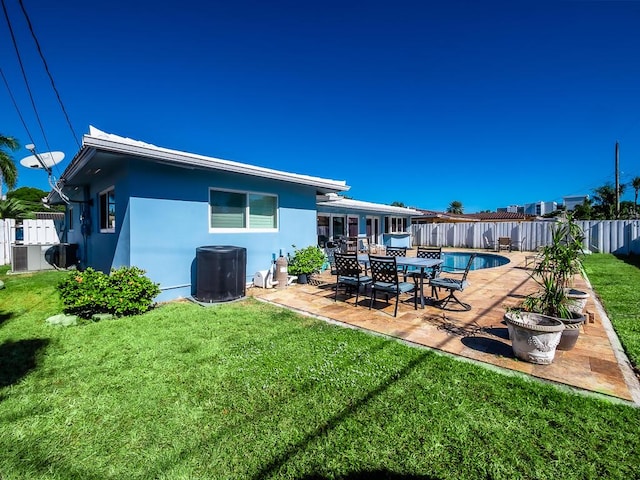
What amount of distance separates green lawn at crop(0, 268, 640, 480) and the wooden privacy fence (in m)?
11.9

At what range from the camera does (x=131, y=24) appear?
8203mm

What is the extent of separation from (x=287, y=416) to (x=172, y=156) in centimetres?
572

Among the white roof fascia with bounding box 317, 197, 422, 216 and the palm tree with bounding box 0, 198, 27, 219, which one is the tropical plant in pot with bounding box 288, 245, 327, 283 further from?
the palm tree with bounding box 0, 198, 27, 219

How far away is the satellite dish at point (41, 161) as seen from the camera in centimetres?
941

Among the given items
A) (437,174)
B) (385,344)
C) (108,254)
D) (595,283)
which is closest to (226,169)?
(108,254)

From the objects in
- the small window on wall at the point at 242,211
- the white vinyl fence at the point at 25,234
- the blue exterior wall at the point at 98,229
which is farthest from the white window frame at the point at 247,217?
the white vinyl fence at the point at 25,234

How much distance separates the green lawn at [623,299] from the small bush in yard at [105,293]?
772 cm

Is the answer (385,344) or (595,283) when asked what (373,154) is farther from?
(385,344)

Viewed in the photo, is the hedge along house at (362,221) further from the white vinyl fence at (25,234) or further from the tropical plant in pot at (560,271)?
the white vinyl fence at (25,234)

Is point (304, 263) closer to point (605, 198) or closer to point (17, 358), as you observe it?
point (17, 358)

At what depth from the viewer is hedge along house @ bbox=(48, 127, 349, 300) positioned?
614cm

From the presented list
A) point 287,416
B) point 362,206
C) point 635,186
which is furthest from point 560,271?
point 635,186

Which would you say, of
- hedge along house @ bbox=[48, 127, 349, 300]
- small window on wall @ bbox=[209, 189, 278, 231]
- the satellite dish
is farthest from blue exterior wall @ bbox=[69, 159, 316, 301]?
the satellite dish

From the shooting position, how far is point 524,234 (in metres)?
20.1
